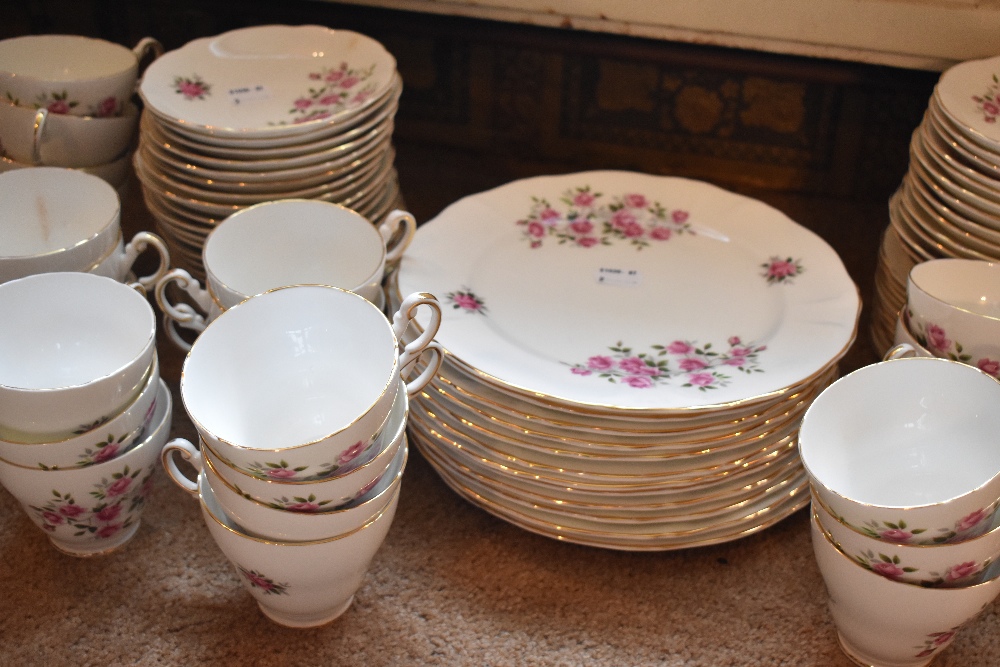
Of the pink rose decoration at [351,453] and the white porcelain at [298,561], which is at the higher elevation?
the pink rose decoration at [351,453]

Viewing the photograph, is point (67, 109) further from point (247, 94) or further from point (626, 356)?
point (626, 356)

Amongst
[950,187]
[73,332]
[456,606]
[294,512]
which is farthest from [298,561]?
[950,187]

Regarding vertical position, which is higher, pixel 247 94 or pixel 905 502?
pixel 247 94

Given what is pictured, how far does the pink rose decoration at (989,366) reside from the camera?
98cm

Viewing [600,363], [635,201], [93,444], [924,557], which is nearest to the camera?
[924,557]

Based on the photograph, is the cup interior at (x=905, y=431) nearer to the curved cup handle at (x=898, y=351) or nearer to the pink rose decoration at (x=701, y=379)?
the curved cup handle at (x=898, y=351)

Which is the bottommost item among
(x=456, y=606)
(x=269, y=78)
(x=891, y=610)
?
(x=456, y=606)

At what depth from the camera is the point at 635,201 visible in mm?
1268

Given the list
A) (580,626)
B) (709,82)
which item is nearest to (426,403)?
(580,626)

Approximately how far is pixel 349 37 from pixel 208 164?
0.30m

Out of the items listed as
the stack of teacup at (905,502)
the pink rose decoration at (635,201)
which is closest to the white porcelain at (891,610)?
the stack of teacup at (905,502)

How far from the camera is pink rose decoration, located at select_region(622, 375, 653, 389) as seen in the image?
996mm

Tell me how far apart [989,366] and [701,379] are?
275 mm

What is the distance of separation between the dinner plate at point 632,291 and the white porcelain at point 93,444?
0.96 feet
